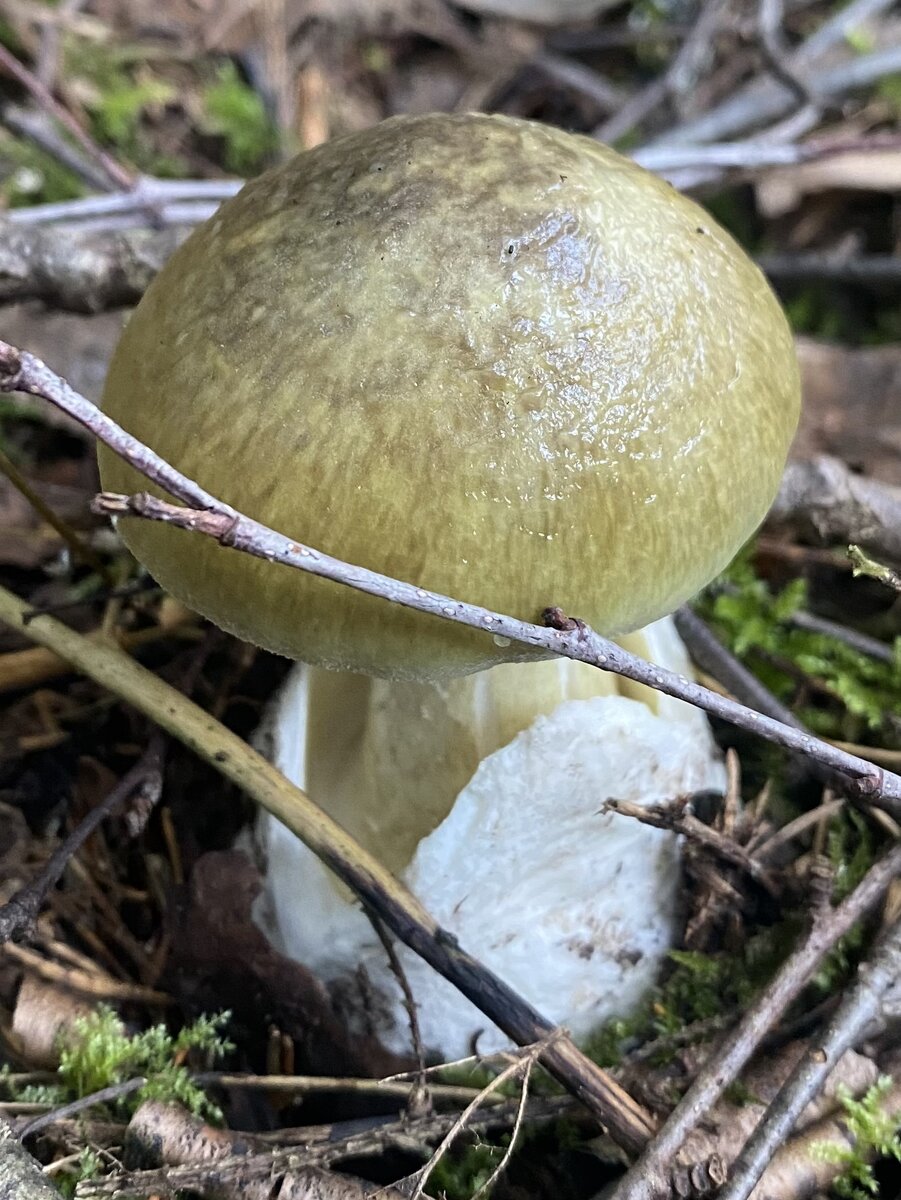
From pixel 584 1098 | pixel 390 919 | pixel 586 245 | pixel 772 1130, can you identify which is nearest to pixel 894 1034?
pixel 772 1130

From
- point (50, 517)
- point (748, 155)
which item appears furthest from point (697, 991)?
point (748, 155)

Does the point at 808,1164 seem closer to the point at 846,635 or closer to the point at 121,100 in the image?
the point at 846,635

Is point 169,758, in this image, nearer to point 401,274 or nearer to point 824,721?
point 401,274

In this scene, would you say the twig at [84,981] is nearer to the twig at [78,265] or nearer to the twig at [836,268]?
the twig at [78,265]

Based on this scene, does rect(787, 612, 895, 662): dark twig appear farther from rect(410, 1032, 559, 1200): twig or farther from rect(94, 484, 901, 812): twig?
rect(410, 1032, 559, 1200): twig

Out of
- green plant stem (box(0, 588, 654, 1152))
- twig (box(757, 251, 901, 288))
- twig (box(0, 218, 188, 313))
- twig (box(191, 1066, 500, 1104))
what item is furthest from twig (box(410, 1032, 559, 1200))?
twig (box(757, 251, 901, 288))

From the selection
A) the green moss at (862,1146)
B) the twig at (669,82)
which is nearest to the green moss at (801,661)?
the green moss at (862,1146)

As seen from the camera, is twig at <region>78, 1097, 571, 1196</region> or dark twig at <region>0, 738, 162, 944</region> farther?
dark twig at <region>0, 738, 162, 944</region>
